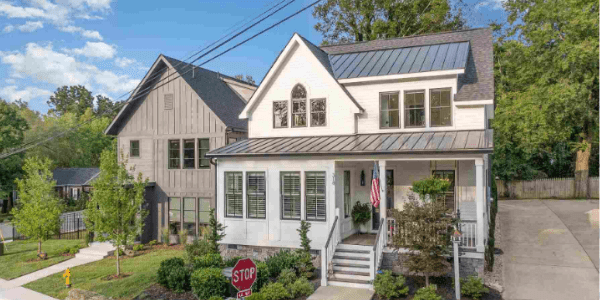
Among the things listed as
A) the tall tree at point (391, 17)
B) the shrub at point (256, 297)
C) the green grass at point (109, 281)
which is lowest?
the green grass at point (109, 281)

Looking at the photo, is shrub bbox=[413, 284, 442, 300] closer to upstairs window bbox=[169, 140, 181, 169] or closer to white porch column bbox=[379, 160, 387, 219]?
white porch column bbox=[379, 160, 387, 219]

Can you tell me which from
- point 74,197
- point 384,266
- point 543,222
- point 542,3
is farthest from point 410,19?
point 74,197

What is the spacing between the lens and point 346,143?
601 inches

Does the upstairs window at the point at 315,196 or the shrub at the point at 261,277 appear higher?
the upstairs window at the point at 315,196

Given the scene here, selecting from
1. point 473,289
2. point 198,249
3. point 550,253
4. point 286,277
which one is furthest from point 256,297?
point 550,253

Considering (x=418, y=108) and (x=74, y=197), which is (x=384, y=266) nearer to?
(x=418, y=108)

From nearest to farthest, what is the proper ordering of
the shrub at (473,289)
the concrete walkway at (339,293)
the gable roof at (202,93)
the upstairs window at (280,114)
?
1. the shrub at (473,289)
2. the concrete walkway at (339,293)
3. the upstairs window at (280,114)
4. the gable roof at (202,93)

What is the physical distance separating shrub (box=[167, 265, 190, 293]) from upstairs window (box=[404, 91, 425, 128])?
29.8 ft

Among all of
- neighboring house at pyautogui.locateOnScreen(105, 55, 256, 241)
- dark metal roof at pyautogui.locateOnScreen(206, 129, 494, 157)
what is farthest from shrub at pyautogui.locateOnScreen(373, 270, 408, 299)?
neighboring house at pyautogui.locateOnScreen(105, 55, 256, 241)

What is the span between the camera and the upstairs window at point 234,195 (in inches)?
636

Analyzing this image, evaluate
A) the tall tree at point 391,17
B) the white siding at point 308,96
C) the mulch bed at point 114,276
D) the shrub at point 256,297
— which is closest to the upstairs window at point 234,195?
the white siding at point 308,96

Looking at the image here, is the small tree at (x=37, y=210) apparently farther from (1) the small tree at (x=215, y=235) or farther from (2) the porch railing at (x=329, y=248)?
(2) the porch railing at (x=329, y=248)

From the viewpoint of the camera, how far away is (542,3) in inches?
1125

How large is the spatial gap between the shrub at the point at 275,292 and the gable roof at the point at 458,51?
8.65 metres
